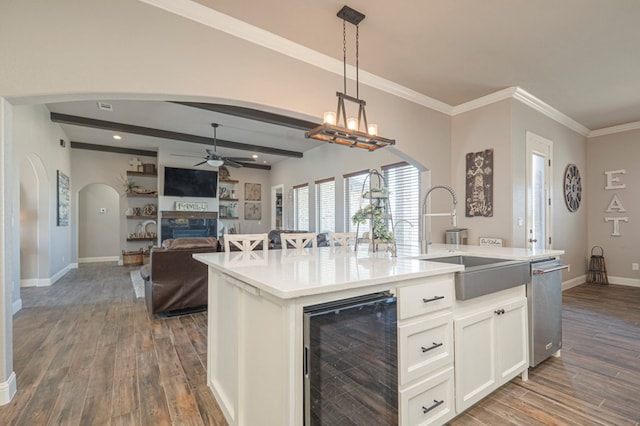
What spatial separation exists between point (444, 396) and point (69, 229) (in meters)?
8.53

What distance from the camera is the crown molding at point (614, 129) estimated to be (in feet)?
17.6

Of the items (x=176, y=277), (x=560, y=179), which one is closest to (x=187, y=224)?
(x=176, y=277)

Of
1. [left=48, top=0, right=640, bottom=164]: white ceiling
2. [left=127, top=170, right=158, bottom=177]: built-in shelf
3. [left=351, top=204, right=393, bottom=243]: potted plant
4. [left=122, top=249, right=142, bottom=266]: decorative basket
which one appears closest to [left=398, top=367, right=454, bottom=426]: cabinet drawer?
[left=351, top=204, right=393, bottom=243]: potted plant

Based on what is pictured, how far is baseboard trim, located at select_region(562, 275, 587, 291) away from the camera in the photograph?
5173 millimetres

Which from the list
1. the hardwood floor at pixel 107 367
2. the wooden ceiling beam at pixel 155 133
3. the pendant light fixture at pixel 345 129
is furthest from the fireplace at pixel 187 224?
the pendant light fixture at pixel 345 129

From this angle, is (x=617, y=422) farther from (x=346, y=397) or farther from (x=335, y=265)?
(x=335, y=265)

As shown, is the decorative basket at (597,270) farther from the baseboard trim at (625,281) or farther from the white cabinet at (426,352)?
the white cabinet at (426,352)

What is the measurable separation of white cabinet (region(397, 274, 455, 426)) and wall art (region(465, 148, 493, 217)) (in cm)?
296

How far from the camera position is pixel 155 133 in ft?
20.8

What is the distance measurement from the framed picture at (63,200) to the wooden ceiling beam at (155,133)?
1.32 m

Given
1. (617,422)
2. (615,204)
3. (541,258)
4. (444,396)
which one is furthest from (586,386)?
(615,204)

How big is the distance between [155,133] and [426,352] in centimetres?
671

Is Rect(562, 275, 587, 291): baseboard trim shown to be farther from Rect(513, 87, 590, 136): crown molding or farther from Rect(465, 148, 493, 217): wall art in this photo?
Rect(513, 87, 590, 136): crown molding

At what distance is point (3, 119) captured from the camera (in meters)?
1.98
